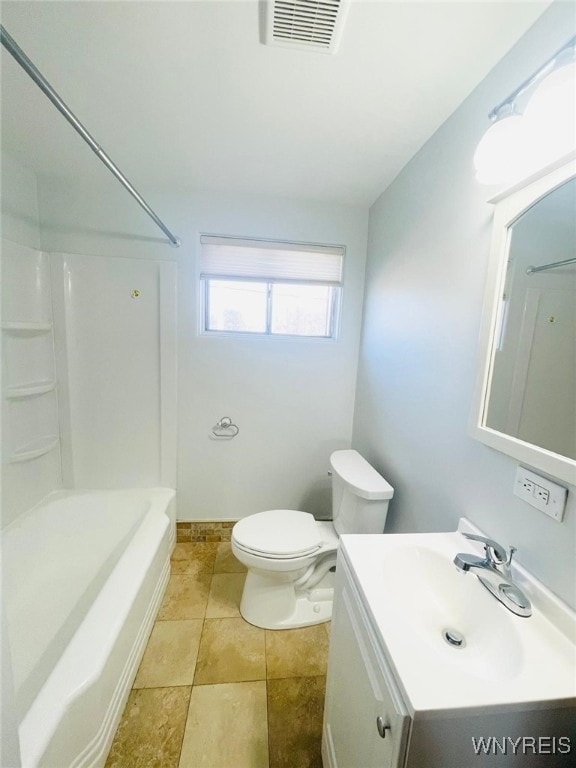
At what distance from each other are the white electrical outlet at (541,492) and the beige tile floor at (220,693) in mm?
1199

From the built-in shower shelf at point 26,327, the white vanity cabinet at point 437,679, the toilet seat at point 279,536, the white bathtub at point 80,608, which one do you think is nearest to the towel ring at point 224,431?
the white bathtub at point 80,608

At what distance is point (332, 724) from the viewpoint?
2.99 ft

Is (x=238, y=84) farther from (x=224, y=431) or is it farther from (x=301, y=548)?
(x=301, y=548)

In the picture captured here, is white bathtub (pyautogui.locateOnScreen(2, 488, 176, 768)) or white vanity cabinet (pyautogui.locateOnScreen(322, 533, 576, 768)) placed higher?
white vanity cabinet (pyautogui.locateOnScreen(322, 533, 576, 768))

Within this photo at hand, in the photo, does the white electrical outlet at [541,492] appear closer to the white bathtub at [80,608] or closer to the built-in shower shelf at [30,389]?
the white bathtub at [80,608]

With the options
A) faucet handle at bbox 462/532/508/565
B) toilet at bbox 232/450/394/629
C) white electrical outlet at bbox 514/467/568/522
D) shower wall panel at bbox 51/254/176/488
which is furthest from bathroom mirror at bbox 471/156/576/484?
shower wall panel at bbox 51/254/176/488

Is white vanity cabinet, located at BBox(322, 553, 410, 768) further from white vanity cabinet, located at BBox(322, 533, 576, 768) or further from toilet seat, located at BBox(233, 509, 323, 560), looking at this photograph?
toilet seat, located at BBox(233, 509, 323, 560)

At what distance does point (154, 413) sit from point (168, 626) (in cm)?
119

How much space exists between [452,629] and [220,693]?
103 cm

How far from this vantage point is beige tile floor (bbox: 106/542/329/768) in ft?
3.35

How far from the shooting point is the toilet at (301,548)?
1377 millimetres

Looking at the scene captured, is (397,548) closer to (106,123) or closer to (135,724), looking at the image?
(135,724)

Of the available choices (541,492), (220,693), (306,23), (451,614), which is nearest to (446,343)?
(541,492)

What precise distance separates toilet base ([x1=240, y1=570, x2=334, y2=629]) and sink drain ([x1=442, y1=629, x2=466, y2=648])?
89cm
